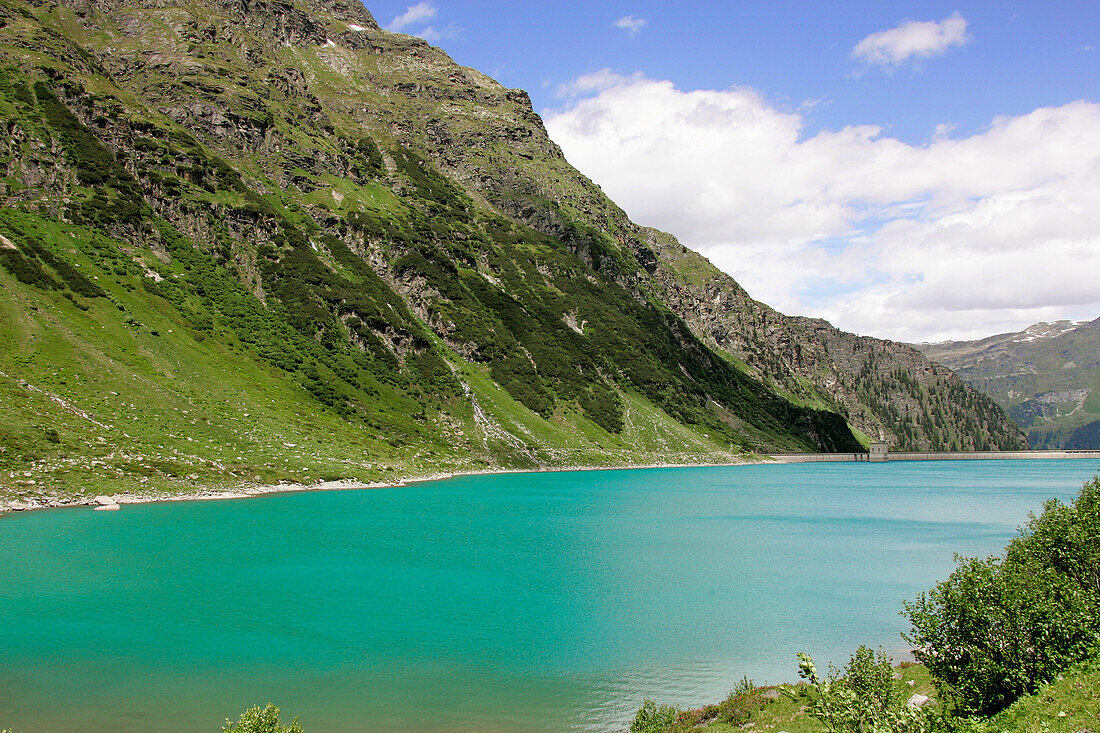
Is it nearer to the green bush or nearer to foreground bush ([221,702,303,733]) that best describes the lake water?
the green bush

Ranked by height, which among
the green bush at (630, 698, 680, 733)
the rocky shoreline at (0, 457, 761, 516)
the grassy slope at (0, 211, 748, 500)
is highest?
the grassy slope at (0, 211, 748, 500)

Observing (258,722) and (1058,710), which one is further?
(258,722)

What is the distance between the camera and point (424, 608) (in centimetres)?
3375

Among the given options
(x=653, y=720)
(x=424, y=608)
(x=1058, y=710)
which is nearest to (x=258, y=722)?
(x=653, y=720)

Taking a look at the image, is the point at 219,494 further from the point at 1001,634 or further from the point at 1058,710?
the point at 1058,710

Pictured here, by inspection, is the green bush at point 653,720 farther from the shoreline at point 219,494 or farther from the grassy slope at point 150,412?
the grassy slope at point 150,412

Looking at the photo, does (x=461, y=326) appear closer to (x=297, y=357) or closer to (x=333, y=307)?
(x=333, y=307)

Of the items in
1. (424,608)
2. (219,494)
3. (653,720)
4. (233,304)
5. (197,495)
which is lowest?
(424,608)

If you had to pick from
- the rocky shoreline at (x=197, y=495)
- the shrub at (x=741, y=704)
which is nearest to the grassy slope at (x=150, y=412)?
the rocky shoreline at (x=197, y=495)

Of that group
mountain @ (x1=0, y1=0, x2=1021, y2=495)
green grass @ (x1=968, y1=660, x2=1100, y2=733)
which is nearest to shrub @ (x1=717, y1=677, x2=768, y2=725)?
green grass @ (x1=968, y1=660, x2=1100, y2=733)

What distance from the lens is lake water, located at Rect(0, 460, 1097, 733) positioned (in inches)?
848

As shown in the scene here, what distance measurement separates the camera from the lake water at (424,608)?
21.5 metres

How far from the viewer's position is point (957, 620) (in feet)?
52.0

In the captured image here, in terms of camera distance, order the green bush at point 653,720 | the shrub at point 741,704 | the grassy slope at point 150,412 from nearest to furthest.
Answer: the green bush at point 653,720, the shrub at point 741,704, the grassy slope at point 150,412
